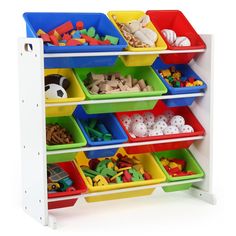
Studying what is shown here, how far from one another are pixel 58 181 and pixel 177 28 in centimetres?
131

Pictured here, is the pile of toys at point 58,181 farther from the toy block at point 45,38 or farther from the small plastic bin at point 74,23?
the toy block at point 45,38

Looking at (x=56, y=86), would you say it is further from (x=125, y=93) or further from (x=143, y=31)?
(x=143, y=31)

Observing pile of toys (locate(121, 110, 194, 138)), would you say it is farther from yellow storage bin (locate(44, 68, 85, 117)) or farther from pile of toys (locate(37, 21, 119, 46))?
pile of toys (locate(37, 21, 119, 46))

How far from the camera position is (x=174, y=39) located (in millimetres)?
4277

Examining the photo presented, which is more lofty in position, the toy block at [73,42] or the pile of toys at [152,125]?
the toy block at [73,42]

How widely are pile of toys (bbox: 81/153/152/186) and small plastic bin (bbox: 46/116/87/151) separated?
269mm

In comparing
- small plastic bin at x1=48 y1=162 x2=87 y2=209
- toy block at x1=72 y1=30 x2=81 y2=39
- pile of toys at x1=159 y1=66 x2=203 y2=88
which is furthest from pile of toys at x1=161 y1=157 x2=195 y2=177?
toy block at x1=72 y1=30 x2=81 y2=39

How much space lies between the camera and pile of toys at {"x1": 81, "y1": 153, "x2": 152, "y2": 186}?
4.08 meters

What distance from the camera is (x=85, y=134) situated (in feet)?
13.0

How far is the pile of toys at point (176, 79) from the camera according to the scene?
14.0 feet

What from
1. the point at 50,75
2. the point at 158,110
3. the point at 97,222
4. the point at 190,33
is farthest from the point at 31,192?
the point at 190,33

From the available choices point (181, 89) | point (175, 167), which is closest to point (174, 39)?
point (181, 89)

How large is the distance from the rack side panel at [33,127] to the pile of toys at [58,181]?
0.13 metres

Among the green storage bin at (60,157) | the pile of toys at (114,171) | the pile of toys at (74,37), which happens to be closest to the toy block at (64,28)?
the pile of toys at (74,37)
